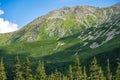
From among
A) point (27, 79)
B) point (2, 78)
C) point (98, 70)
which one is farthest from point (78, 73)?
point (2, 78)

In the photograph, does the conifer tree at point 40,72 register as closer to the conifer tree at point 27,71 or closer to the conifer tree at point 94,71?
the conifer tree at point 27,71

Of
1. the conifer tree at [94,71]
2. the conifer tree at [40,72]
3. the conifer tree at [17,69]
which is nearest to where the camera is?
the conifer tree at [94,71]

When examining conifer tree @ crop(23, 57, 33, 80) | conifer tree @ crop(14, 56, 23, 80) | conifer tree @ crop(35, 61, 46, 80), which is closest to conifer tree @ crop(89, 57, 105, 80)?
conifer tree @ crop(35, 61, 46, 80)

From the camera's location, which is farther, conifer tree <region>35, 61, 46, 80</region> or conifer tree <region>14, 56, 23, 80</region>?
conifer tree <region>35, 61, 46, 80</region>

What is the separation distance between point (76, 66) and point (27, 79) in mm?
10824

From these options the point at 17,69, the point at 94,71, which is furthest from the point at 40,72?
the point at 94,71

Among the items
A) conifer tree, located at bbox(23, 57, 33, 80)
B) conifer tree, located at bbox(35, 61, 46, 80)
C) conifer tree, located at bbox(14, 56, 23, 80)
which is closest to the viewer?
conifer tree, located at bbox(14, 56, 23, 80)

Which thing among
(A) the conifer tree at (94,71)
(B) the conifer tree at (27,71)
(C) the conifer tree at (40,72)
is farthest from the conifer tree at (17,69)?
(A) the conifer tree at (94,71)

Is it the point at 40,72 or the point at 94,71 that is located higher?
the point at 40,72

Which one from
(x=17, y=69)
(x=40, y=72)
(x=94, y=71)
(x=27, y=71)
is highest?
(x=17, y=69)

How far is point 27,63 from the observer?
59.1 m

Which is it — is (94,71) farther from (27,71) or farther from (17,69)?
(17,69)

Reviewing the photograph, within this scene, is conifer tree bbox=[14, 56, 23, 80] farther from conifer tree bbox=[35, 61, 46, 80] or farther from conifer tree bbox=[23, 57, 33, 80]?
conifer tree bbox=[35, 61, 46, 80]

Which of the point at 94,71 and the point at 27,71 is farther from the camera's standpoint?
the point at 27,71
